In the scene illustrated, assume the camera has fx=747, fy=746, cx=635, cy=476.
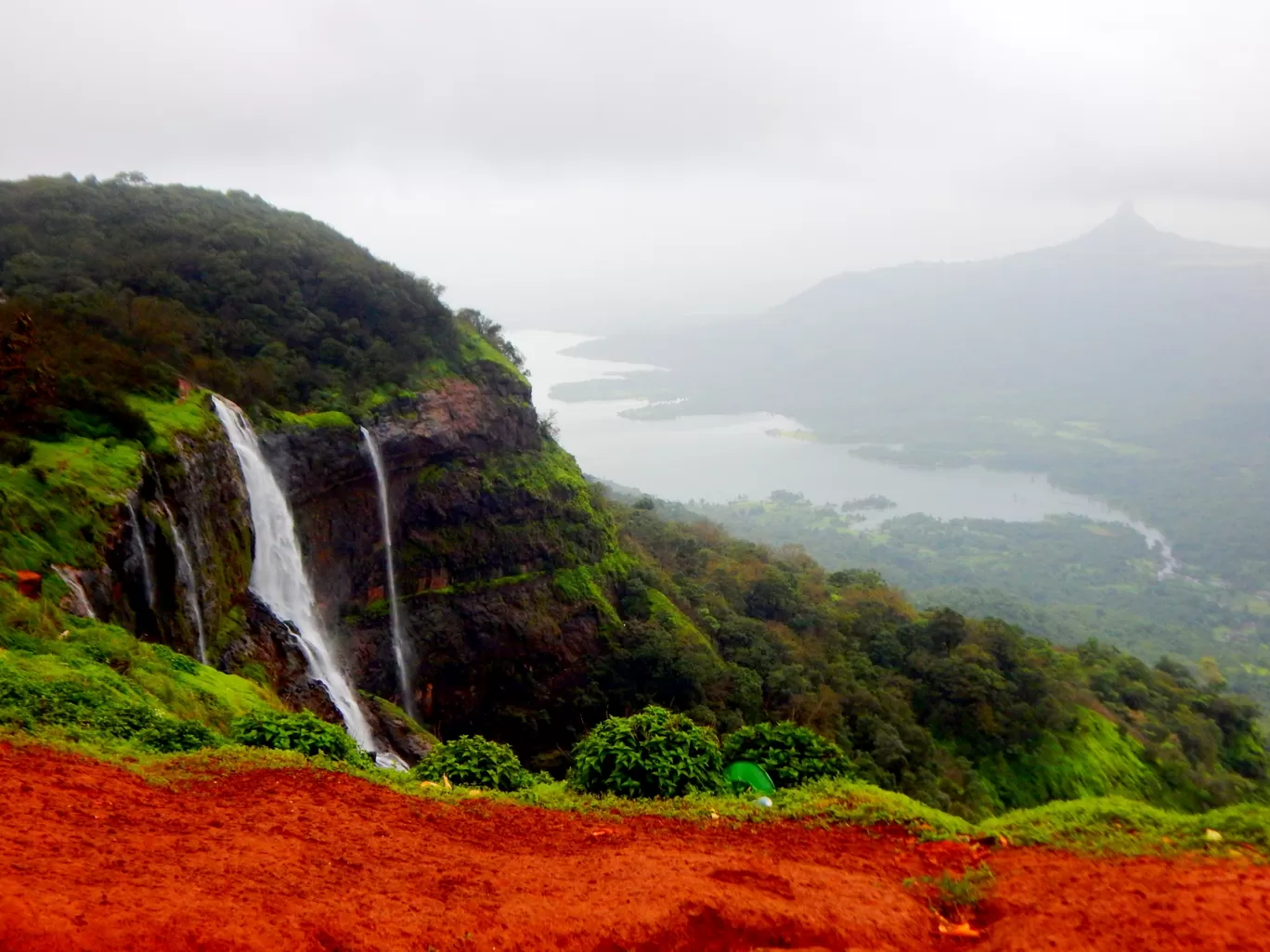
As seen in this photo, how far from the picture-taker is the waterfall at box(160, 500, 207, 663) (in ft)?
43.0

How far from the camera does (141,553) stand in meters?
11.9

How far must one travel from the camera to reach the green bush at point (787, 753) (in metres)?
9.42

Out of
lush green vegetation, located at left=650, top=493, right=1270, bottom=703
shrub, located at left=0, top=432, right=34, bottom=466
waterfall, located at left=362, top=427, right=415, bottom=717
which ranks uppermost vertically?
shrub, located at left=0, top=432, right=34, bottom=466

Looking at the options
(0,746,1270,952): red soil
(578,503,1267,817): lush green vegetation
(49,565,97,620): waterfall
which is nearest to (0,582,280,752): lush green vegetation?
(49,565,97,620): waterfall

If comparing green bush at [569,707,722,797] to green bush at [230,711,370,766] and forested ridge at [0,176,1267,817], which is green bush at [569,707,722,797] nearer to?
green bush at [230,711,370,766]

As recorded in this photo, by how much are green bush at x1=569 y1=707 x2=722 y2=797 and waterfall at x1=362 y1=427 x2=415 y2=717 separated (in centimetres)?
1344

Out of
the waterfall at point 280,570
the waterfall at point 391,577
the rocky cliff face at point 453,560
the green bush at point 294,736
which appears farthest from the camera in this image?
the waterfall at point 391,577

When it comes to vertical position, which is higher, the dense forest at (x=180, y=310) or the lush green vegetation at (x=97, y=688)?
the dense forest at (x=180, y=310)

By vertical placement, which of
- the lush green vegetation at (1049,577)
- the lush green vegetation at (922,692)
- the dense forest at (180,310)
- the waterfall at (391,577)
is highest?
the dense forest at (180,310)

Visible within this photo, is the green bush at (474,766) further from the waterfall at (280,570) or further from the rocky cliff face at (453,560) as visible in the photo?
the rocky cliff face at (453,560)

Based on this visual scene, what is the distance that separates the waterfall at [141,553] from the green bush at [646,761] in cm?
770

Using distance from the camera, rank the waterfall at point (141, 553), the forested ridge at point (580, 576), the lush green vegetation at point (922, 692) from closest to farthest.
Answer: the waterfall at point (141, 553)
the forested ridge at point (580, 576)
the lush green vegetation at point (922, 692)

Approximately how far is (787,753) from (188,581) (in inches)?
423

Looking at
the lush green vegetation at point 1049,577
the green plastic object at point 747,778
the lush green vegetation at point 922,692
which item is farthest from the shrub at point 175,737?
the lush green vegetation at point 1049,577
